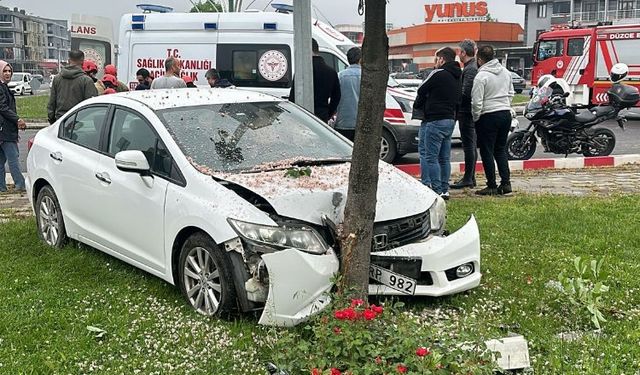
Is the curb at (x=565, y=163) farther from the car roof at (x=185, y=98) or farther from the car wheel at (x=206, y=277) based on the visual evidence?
the car wheel at (x=206, y=277)

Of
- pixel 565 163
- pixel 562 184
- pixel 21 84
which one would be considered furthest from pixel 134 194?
pixel 21 84

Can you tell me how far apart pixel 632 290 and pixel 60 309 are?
4131 mm

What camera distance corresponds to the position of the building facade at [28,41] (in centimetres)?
12925

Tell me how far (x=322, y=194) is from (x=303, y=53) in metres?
3.32

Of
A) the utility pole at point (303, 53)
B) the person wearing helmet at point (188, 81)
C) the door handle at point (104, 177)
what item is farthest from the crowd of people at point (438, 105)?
the door handle at point (104, 177)

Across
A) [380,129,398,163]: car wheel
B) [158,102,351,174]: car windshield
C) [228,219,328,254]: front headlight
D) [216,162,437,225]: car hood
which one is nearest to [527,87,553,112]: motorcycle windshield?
[380,129,398,163]: car wheel

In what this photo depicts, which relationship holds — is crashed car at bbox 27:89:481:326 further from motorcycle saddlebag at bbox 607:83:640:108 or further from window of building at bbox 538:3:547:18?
window of building at bbox 538:3:547:18

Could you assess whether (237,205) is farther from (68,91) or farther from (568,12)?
(568,12)

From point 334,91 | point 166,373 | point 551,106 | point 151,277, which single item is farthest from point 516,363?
point 551,106

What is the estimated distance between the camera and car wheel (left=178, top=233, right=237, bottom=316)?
4.33 meters

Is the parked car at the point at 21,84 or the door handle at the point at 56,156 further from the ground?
the parked car at the point at 21,84

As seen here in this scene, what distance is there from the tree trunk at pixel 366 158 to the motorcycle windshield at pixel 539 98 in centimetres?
898

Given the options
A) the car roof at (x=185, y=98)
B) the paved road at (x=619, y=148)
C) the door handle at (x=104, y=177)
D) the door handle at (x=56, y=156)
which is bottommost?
the paved road at (x=619, y=148)

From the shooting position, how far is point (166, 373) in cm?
374
